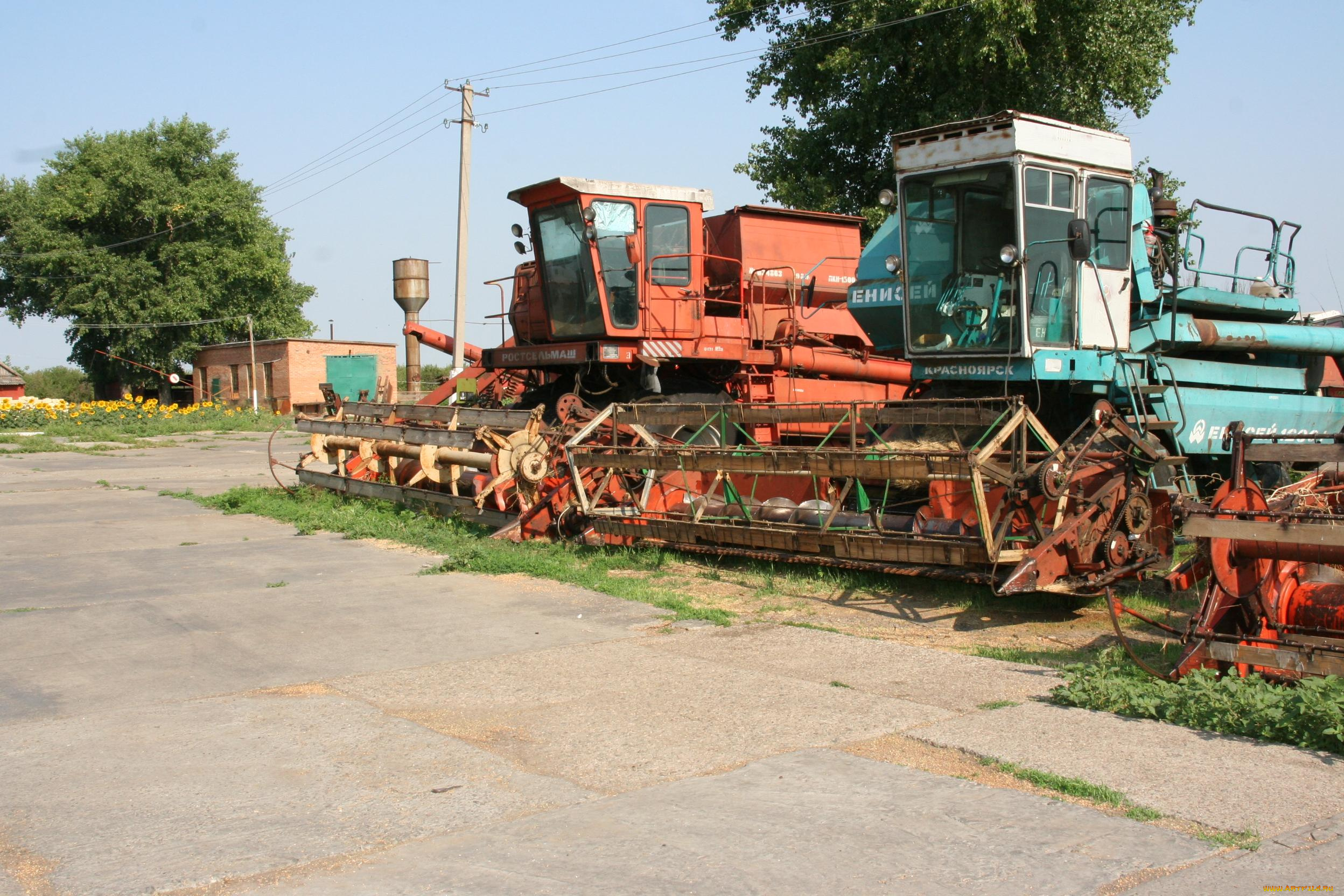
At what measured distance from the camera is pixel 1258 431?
1099cm

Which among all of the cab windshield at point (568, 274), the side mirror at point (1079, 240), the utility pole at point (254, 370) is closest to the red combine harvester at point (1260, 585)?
the side mirror at point (1079, 240)

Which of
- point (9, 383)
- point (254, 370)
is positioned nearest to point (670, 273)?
point (254, 370)

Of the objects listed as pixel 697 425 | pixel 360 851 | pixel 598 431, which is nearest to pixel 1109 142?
pixel 697 425

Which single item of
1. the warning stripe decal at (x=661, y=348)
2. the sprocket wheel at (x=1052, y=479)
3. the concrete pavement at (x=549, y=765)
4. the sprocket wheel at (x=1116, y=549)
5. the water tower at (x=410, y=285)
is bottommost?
the concrete pavement at (x=549, y=765)

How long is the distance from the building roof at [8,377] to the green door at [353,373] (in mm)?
26738

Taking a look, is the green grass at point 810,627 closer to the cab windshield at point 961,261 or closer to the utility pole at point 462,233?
the cab windshield at point 961,261

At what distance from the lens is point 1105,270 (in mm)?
10117

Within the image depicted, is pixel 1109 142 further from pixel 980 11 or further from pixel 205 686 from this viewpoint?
pixel 980 11

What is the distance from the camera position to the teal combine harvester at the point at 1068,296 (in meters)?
9.81

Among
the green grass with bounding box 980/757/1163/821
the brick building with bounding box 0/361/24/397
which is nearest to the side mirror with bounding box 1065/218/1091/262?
the green grass with bounding box 980/757/1163/821

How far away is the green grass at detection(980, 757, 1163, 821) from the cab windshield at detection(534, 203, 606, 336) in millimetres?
→ 10319

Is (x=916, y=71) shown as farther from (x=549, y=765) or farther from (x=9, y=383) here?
(x=9, y=383)

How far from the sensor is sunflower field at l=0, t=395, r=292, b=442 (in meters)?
38.1

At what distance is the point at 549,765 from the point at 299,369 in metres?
45.6
